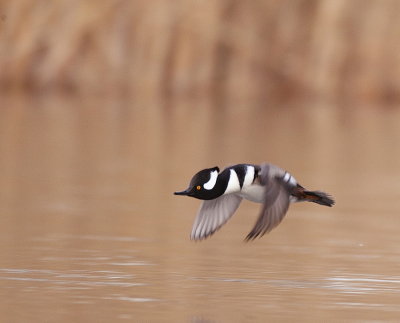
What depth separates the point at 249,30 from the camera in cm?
1797

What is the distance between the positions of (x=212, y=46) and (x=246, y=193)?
1207 cm

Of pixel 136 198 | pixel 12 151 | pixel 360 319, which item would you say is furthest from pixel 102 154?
pixel 360 319

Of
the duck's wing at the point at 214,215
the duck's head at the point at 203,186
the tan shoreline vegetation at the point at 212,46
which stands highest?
the tan shoreline vegetation at the point at 212,46

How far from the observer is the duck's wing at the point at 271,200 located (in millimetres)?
5363

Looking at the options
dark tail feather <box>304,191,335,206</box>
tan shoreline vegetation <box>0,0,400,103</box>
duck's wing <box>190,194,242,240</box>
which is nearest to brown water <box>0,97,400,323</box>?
duck's wing <box>190,194,242,240</box>

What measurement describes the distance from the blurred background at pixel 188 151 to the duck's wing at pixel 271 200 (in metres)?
0.23

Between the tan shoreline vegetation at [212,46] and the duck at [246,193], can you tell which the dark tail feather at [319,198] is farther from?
the tan shoreline vegetation at [212,46]


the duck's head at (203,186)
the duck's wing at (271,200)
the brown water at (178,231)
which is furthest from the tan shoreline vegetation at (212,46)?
the duck's head at (203,186)

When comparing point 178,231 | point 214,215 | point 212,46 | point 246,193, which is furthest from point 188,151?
point 212,46

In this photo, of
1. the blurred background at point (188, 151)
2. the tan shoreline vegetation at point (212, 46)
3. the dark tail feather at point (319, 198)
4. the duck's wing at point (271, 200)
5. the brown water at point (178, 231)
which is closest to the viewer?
the brown water at point (178, 231)

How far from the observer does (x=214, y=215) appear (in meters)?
5.91

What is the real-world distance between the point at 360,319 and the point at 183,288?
A: 85 centimetres

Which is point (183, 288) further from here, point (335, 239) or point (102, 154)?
point (102, 154)

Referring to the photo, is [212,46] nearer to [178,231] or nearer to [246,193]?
[178,231]
